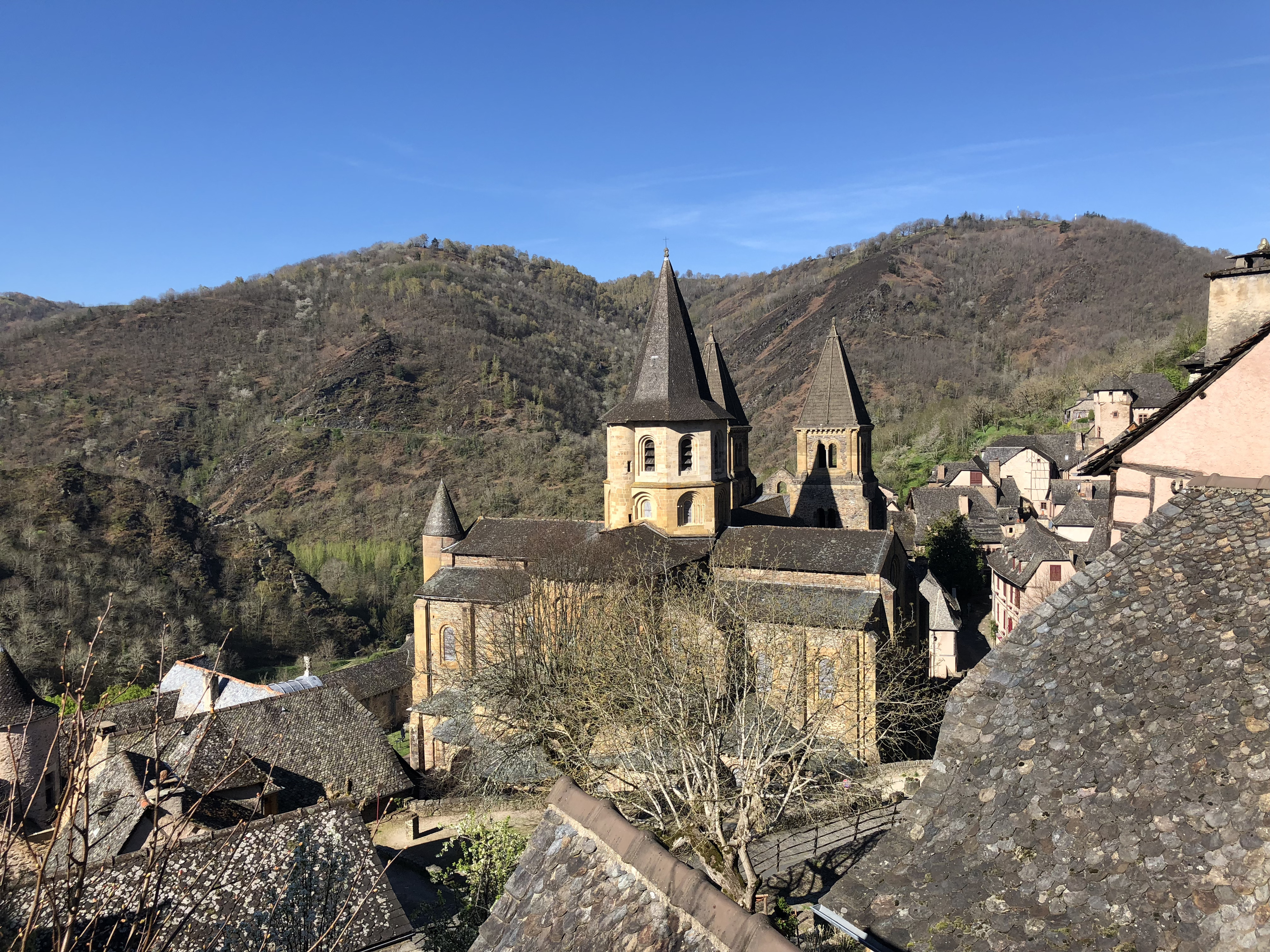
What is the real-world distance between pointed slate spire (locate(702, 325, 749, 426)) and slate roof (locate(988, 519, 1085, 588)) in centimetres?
1443

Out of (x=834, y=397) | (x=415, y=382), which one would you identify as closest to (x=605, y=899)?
(x=834, y=397)

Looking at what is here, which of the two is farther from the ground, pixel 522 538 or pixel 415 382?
pixel 415 382

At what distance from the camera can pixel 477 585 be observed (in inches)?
1155

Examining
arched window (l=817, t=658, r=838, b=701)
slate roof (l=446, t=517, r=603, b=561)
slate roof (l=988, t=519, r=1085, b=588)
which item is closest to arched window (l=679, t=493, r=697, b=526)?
slate roof (l=446, t=517, r=603, b=561)

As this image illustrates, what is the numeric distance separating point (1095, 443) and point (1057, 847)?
6634 cm

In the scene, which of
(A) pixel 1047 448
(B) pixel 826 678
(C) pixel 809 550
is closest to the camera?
(B) pixel 826 678

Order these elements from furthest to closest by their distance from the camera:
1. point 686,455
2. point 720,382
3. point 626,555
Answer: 1. point 720,382
2. point 686,455
3. point 626,555

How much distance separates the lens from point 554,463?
Result: 8500cm

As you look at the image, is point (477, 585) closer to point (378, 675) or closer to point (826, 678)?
point (378, 675)

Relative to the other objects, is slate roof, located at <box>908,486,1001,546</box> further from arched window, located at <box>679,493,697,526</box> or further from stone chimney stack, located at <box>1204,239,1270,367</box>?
stone chimney stack, located at <box>1204,239,1270,367</box>

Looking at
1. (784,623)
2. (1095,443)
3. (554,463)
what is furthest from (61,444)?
(1095,443)

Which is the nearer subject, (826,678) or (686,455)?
(826,678)

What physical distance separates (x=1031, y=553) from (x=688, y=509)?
19.0 metres

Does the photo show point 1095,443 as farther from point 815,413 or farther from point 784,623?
point 784,623
